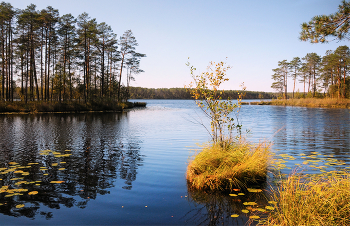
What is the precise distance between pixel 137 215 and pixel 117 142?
904 cm

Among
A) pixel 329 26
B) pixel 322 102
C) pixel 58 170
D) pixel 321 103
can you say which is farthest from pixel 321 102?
pixel 58 170

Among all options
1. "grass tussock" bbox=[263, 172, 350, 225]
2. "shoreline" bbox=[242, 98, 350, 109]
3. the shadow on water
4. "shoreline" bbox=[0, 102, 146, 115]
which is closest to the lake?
the shadow on water

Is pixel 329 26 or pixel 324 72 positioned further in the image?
pixel 324 72

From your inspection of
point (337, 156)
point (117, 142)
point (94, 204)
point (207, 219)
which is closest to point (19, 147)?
point (117, 142)

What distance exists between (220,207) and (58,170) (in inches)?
222

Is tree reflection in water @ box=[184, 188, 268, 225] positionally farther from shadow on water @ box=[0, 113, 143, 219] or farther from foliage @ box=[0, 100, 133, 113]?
foliage @ box=[0, 100, 133, 113]

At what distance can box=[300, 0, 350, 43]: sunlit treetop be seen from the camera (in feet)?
21.1

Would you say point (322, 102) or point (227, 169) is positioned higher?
point (322, 102)

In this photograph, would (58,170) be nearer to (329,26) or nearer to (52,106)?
(329,26)

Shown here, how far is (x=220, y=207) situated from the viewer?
525cm

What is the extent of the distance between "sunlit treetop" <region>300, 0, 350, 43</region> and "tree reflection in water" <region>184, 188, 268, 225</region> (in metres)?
4.85

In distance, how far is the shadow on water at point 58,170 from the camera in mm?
5566

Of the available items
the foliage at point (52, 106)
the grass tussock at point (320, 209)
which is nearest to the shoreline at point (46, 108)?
the foliage at point (52, 106)

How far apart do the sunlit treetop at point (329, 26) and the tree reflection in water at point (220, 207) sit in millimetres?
4852
